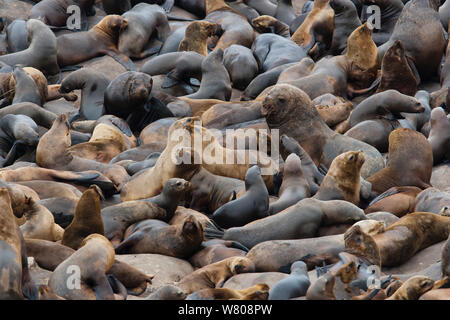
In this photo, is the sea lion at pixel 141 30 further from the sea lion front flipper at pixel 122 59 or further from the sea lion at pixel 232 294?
the sea lion at pixel 232 294

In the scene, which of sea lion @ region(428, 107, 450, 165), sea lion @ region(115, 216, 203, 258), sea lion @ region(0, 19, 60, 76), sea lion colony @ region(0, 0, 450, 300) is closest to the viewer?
sea lion colony @ region(0, 0, 450, 300)

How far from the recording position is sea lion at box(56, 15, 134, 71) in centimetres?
1186

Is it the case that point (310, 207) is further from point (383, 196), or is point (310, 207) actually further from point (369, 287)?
point (369, 287)

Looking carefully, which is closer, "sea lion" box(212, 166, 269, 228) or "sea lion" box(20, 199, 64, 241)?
"sea lion" box(20, 199, 64, 241)

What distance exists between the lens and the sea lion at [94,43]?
1186 cm

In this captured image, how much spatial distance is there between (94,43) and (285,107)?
430 cm

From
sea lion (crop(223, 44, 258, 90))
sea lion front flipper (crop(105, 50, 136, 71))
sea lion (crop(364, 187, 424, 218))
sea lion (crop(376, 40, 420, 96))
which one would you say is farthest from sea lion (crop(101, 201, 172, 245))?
sea lion front flipper (crop(105, 50, 136, 71))

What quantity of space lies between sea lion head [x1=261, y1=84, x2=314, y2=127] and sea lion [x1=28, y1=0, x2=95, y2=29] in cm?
507

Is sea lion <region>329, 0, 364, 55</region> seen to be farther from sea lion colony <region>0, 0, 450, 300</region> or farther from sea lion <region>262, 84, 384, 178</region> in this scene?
sea lion <region>262, 84, 384, 178</region>

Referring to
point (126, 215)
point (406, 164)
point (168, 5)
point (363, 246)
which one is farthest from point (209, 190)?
point (168, 5)

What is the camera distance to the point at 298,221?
6367 millimetres

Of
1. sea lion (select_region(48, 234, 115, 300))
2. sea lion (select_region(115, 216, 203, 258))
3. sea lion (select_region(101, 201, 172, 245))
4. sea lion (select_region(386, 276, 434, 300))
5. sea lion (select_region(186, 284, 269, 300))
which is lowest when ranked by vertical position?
sea lion (select_region(101, 201, 172, 245))

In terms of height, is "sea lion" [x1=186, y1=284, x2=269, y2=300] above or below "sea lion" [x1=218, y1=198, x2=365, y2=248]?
above

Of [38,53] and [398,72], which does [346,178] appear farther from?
[38,53]
